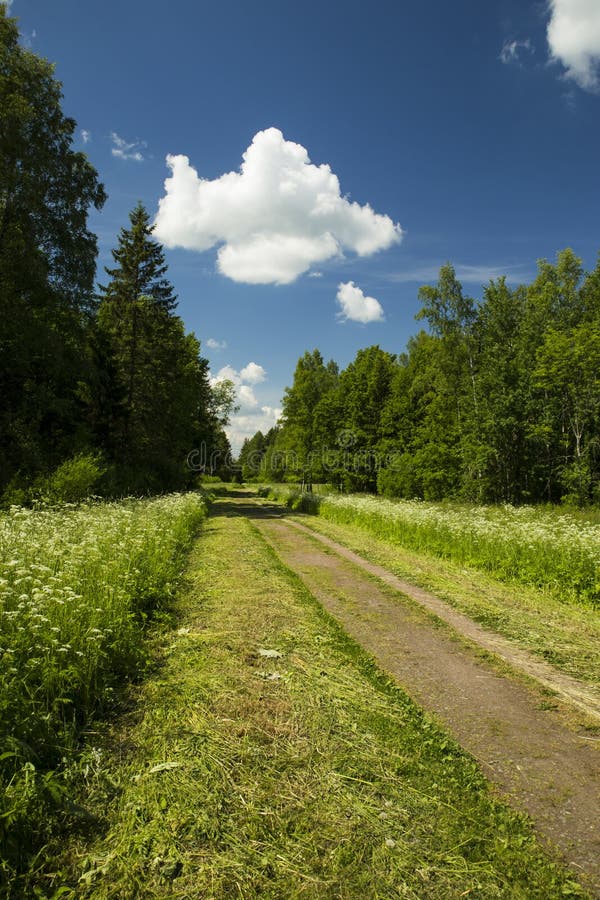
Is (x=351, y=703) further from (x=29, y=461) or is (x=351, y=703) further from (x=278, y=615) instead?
(x=29, y=461)

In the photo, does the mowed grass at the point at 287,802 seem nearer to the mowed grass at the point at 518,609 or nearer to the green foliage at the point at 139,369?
the mowed grass at the point at 518,609

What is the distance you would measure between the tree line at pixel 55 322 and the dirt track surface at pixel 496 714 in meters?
11.4

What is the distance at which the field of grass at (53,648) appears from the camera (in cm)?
294

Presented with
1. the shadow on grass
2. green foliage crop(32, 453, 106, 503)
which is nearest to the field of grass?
green foliage crop(32, 453, 106, 503)

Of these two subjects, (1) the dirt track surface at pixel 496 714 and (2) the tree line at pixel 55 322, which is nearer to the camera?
(1) the dirt track surface at pixel 496 714

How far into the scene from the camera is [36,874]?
2.60 m

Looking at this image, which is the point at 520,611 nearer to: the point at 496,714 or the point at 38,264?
the point at 496,714

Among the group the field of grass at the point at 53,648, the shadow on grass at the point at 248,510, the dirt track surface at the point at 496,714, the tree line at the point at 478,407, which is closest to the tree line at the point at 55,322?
the shadow on grass at the point at 248,510

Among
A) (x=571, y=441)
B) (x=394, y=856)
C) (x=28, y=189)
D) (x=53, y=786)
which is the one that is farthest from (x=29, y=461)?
(x=571, y=441)

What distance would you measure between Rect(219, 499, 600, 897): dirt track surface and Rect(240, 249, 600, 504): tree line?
950 inches

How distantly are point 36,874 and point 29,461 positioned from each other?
55.8 feet

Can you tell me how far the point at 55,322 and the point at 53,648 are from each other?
21001 millimetres

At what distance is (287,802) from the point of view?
128 inches

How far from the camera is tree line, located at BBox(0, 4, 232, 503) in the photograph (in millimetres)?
18000
